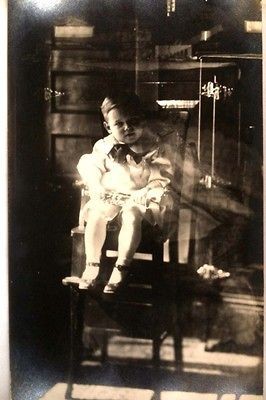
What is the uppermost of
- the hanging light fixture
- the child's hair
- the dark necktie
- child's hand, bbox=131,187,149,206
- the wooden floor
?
the hanging light fixture

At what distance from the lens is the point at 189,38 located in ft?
5.59

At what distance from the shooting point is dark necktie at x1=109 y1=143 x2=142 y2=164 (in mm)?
1753

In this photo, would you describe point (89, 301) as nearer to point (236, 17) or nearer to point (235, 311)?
point (235, 311)

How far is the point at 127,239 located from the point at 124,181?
197 mm

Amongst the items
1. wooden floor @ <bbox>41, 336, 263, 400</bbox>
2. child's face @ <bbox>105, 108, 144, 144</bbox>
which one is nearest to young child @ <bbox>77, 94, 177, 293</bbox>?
child's face @ <bbox>105, 108, 144, 144</bbox>

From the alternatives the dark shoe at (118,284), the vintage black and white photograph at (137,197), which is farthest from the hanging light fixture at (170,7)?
the dark shoe at (118,284)

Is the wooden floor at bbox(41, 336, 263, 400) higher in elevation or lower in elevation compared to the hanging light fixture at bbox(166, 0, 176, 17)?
lower

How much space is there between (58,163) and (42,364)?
697 mm

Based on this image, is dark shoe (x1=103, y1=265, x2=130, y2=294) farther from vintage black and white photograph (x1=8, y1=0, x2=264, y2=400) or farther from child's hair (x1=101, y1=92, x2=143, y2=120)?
child's hair (x1=101, y1=92, x2=143, y2=120)

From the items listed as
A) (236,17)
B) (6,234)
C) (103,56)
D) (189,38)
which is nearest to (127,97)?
(103,56)

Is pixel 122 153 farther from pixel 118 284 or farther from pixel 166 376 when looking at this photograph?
pixel 166 376

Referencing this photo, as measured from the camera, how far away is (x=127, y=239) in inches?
Answer: 68.7

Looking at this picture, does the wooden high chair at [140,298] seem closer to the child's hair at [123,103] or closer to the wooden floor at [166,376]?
the wooden floor at [166,376]

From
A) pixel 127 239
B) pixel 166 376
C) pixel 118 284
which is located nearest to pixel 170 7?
pixel 127 239
